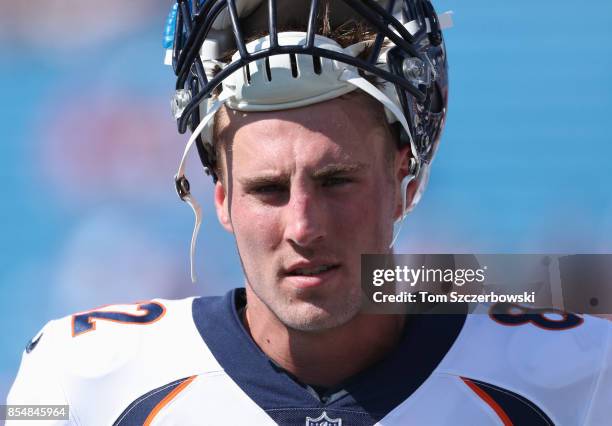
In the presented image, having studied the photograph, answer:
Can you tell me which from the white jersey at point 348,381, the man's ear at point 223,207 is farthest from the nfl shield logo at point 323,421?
the man's ear at point 223,207

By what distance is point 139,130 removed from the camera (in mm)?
3064

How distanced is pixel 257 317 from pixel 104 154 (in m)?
1.58

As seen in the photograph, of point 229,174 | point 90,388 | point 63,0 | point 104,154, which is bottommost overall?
point 90,388

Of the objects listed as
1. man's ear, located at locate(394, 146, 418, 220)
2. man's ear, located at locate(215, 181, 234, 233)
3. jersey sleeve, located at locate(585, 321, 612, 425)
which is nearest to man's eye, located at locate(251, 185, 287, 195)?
man's ear, located at locate(215, 181, 234, 233)

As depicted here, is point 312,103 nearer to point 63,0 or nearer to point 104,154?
point 104,154

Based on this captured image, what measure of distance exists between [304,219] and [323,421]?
363 millimetres

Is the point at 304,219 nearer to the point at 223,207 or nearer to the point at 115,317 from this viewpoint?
the point at 223,207

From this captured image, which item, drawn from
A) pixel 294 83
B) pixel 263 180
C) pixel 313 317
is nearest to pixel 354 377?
pixel 313 317

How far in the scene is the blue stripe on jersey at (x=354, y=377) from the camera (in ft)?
4.96

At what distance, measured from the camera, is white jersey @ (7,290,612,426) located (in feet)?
4.94

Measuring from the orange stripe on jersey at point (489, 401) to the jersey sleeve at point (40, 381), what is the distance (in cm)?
72

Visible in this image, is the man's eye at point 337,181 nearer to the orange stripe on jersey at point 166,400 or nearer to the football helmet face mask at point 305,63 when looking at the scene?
the football helmet face mask at point 305,63

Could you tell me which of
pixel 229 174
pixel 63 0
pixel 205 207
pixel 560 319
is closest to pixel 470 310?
pixel 560 319

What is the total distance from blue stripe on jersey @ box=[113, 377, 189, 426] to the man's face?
0.85ft
